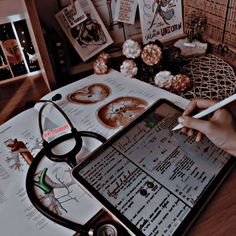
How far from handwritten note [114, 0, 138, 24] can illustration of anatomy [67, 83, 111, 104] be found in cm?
29

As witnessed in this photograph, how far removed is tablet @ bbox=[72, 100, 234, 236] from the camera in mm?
401

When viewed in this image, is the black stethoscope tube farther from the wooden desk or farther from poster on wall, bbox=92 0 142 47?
poster on wall, bbox=92 0 142 47

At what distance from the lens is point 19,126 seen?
62 cm

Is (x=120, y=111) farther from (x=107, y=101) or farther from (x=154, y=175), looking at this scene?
(x=154, y=175)

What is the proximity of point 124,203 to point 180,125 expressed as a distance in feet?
0.69

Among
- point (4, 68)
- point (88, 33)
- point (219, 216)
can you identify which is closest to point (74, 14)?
point (88, 33)

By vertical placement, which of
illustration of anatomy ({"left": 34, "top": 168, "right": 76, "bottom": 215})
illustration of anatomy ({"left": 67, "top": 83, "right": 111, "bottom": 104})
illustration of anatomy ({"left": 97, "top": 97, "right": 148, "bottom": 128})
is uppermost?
illustration of anatomy ({"left": 67, "top": 83, "right": 111, "bottom": 104})

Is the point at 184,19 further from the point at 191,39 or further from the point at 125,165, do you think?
the point at 125,165

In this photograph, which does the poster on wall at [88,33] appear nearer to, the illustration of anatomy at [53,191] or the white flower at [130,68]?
the white flower at [130,68]

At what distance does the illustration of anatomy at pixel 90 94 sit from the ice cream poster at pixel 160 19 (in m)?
0.30

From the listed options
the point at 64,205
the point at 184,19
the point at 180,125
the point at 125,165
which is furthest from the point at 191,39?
the point at 64,205

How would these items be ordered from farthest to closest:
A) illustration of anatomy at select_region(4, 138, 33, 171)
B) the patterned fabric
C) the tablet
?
the patterned fabric
illustration of anatomy at select_region(4, 138, 33, 171)
the tablet

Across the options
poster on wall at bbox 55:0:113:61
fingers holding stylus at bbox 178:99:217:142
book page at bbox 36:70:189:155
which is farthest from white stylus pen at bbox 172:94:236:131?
poster on wall at bbox 55:0:113:61

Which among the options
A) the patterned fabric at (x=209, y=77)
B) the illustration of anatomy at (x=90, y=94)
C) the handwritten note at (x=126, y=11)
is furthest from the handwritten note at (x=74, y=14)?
the patterned fabric at (x=209, y=77)
